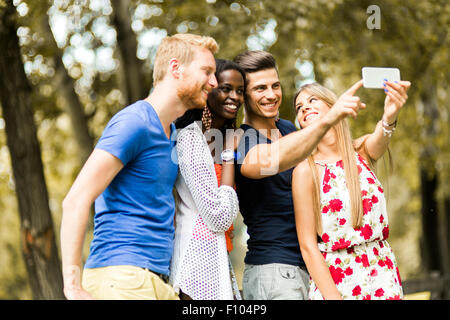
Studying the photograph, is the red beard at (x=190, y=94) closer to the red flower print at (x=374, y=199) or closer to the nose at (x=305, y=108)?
the nose at (x=305, y=108)

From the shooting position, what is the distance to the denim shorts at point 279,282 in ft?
9.02

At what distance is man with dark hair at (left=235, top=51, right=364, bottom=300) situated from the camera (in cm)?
272

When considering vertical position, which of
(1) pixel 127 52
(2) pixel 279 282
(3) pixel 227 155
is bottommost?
(2) pixel 279 282

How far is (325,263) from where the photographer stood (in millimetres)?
2697

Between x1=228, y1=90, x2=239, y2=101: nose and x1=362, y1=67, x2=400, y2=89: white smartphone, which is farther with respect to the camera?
x1=228, y1=90, x2=239, y2=101: nose

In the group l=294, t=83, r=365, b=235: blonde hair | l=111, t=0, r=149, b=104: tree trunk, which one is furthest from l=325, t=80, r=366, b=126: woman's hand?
l=111, t=0, r=149, b=104: tree trunk

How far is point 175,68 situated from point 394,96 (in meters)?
1.14

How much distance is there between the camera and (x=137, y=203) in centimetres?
233

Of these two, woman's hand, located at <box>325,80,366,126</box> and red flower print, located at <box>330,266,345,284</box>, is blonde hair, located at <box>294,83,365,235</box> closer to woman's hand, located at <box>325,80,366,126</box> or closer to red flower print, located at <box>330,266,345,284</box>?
red flower print, located at <box>330,266,345,284</box>

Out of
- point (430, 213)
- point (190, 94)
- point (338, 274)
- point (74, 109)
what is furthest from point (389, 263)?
point (430, 213)

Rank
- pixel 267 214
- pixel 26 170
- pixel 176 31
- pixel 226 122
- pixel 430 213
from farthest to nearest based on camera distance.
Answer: pixel 430 213 < pixel 176 31 < pixel 26 170 < pixel 226 122 < pixel 267 214

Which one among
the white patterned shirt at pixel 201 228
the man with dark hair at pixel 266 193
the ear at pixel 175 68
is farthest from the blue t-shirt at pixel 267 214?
the ear at pixel 175 68

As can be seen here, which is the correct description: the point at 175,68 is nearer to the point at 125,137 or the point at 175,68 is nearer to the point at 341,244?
the point at 125,137

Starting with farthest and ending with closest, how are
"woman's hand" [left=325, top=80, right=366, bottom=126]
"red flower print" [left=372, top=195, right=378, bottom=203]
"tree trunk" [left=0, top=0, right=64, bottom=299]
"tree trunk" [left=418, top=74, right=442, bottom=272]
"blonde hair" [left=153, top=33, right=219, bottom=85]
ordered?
"tree trunk" [left=418, top=74, right=442, bottom=272] → "tree trunk" [left=0, top=0, right=64, bottom=299] → "red flower print" [left=372, top=195, right=378, bottom=203] → "blonde hair" [left=153, top=33, right=219, bottom=85] → "woman's hand" [left=325, top=80, right=366, bottom=126]
